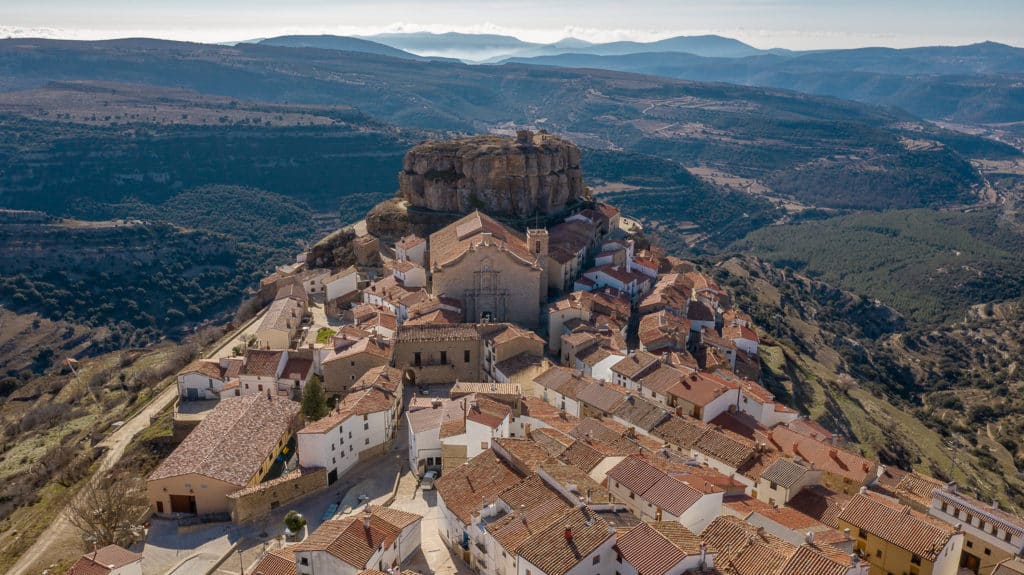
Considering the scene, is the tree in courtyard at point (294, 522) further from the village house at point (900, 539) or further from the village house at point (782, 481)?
the village house at point (900, 539)

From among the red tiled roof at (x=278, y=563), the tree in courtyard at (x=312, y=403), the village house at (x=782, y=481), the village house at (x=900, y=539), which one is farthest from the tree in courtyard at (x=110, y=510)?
the village house at (x=900, y=539)

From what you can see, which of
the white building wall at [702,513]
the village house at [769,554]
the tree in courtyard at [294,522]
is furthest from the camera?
the tree in courtyard at [294,522]

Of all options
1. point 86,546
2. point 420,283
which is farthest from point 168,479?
point 420,283

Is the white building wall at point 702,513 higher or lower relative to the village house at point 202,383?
higher

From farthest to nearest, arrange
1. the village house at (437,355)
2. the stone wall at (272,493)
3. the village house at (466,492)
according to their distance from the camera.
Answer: the village house at (437,355) → the stone wall at (272,493) → the village house at (466,492)

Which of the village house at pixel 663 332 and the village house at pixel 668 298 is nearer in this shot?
the village house at pixel 663 332

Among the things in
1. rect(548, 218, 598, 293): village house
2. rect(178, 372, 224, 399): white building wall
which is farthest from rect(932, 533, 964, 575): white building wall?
rect(178, 372, 224, 399): white building wall
